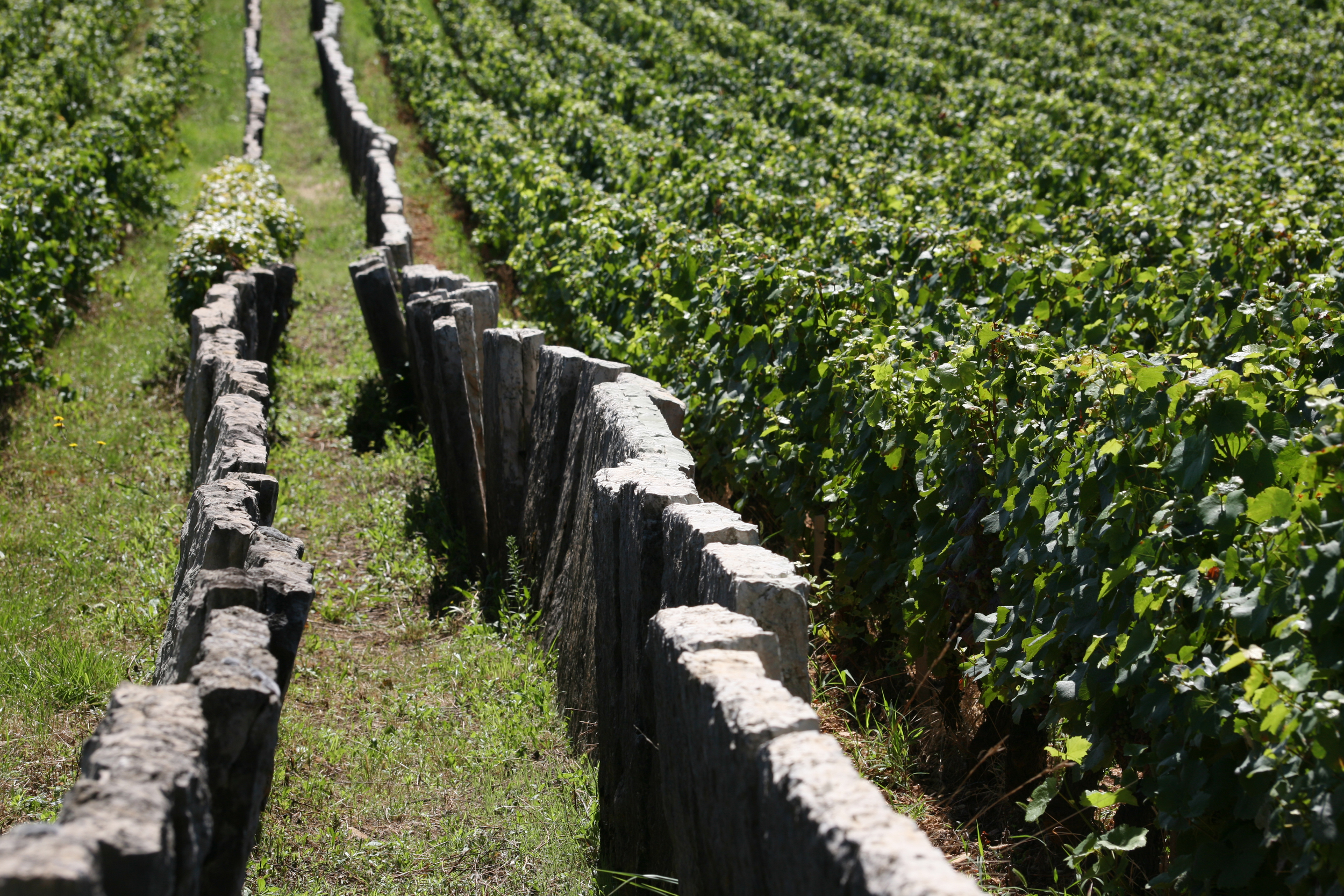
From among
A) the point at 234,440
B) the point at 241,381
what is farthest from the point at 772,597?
the point at 241,381

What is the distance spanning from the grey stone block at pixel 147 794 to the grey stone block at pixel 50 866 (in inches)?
2.0

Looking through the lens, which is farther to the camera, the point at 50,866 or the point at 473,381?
the point at 473,381

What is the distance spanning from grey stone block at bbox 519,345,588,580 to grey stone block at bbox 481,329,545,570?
15cm

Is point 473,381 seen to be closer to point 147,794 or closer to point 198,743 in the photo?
point 198,743

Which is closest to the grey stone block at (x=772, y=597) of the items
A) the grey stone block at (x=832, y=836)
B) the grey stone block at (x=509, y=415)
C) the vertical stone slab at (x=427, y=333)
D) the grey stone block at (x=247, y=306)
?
the grey stone block at (x=832, y=836)

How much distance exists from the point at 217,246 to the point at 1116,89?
48.9 feet

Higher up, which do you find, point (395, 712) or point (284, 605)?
point (284, 605)

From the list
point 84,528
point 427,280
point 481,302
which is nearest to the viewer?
point 84,528

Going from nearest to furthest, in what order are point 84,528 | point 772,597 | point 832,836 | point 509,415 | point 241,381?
point 832,836
point 772,597
point 241,381
point 509,415
point 84,528

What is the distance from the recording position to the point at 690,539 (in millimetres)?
3027

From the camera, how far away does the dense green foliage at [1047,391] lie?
8.69 ft

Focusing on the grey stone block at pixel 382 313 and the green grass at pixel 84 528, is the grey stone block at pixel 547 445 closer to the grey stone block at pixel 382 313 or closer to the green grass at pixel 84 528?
the green grass at pixel 84 528

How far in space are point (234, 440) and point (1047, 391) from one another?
10.5ft

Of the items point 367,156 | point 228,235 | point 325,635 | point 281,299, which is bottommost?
point 325,635
